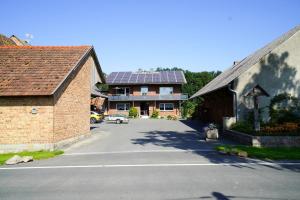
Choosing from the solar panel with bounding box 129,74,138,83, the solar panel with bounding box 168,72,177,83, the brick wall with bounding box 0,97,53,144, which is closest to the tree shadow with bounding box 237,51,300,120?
the brick wall with bounding box 0,97,53,144

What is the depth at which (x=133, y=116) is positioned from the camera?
1870 inches

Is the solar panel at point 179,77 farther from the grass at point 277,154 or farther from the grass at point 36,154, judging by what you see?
the grass at point 36,154

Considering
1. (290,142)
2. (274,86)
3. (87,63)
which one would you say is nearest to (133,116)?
(87,63)

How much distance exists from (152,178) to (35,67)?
469 inches

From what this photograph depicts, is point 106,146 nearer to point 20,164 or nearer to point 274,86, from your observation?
point 20,164

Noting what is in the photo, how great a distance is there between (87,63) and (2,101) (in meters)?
7.90

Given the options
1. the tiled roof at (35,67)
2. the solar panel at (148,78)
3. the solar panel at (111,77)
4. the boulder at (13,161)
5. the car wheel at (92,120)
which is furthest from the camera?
the solar panel at (111,77)

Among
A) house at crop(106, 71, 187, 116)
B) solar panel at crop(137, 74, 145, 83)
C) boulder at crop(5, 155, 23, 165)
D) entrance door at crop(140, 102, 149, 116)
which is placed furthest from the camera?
entrance door at crop(140, 102, 149, 116)

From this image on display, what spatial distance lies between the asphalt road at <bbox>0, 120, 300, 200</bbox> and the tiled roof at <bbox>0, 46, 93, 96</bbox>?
4.69 m

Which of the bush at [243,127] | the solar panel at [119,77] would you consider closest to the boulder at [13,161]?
the bush at [243,127]

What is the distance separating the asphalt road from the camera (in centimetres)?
753

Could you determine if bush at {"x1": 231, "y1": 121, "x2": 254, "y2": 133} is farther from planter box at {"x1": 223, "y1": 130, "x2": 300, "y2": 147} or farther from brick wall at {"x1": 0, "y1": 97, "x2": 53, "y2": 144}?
brick wall at {"x1": 0, "y1": 97, "x2": 53, "y2": 144}

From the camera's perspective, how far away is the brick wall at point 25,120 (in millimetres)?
15516

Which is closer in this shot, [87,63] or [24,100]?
[24,100]
